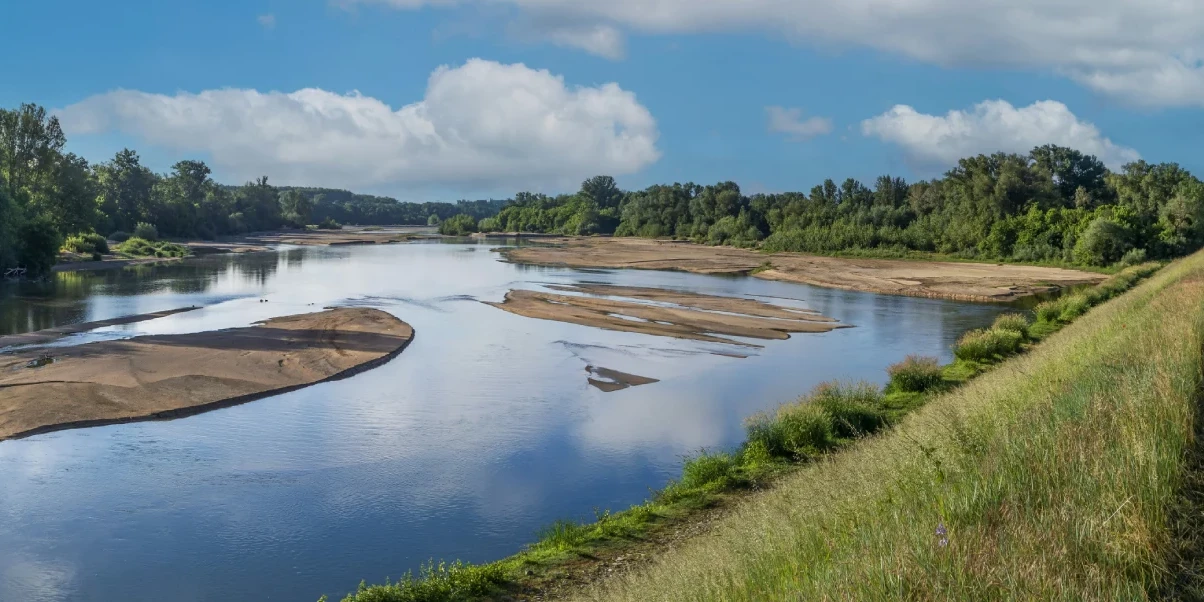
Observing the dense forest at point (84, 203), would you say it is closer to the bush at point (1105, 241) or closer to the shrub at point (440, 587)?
the shrub at point (440, 587)

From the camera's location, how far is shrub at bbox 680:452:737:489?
50.5 feet

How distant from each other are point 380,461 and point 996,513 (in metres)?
14.1

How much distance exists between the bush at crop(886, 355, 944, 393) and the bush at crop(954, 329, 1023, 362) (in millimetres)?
4151

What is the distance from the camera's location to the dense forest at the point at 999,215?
73.8 metres

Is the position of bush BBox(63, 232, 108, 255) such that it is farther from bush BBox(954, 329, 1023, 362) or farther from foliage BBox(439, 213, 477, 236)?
foliage BBox(439, 213, 477, 236)

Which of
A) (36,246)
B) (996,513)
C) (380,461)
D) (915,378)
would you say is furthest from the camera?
(36,246)

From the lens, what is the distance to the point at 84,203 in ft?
247

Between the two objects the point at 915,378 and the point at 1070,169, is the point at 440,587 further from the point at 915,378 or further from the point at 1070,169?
the point at 1070,169

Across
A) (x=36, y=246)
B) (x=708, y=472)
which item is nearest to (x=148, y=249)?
(x=36, y=246)

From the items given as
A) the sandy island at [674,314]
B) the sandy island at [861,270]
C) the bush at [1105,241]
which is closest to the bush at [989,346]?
the sandy island at [674,314]

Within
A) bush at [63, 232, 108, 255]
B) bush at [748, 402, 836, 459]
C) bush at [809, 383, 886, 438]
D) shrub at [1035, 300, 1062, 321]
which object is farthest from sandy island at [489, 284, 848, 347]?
bush at [63, 232, 108, 255]

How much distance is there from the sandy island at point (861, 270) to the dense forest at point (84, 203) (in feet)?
137

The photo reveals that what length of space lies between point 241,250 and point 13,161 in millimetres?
28958

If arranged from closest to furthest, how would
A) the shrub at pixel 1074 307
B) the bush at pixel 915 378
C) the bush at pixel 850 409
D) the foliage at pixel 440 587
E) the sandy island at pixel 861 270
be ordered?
the foliage at pixel 440 587 < the bush at pixel 850 409 < the bush at pixel 915 378 < the shrub at pixel 1074 307 < the sandy island at pixel 861 270
